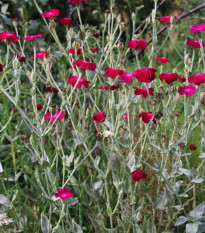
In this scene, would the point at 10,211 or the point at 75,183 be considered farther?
the point at 10,211

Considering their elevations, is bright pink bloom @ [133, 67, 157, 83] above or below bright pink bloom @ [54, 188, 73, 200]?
above

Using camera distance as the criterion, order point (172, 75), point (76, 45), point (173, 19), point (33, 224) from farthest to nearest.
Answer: point (33, 224) → point (173, 19) → point (76, 45) → point (172, 75)

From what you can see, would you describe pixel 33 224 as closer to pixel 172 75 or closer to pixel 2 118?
pixel 2 118

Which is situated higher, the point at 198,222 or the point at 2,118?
the point at 2,118

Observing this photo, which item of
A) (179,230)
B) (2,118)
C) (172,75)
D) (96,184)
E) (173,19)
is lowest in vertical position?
(179,230)

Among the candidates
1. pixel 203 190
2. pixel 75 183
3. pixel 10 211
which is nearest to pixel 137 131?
pixel 203 190

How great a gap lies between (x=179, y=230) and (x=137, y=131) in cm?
76

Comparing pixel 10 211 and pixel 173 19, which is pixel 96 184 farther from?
pixel 173 19

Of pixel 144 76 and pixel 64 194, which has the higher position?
pixel 144 76

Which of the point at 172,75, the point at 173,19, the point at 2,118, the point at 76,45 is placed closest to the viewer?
the point at 172,75

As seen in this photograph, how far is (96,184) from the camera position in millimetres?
1472

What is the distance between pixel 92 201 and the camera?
1490 mm

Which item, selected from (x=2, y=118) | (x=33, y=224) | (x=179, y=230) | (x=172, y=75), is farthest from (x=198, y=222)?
(x=2, y=118)

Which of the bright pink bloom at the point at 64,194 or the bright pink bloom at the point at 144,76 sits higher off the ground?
the bright pink bloom at the point at 144,76
